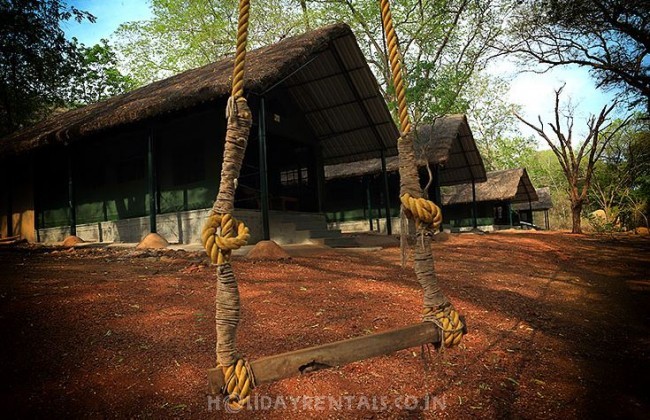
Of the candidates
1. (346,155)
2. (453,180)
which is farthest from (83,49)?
(453,180)

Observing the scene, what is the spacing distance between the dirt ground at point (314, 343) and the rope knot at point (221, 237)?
1.08 meters

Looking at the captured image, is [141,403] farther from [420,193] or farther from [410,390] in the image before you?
[420,193]

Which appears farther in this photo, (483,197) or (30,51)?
(483,197)

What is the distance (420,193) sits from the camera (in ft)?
5.86

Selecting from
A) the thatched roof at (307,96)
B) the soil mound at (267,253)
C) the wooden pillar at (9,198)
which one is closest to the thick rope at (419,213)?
the soil mound at (267,253)

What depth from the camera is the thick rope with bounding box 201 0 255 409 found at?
4.37 ft

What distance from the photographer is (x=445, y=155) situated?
1459cm

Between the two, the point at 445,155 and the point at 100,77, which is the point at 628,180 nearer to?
the point at 445,155

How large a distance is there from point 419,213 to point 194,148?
401 inches

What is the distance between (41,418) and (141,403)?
21.2 inches

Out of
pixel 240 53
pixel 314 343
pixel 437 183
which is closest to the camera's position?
pixel 240 53

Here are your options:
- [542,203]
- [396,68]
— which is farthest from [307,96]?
[542,203]

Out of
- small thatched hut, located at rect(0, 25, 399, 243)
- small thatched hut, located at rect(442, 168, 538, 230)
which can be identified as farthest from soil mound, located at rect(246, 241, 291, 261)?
small thatched hut, located at rect(442, 168, 538, 230)

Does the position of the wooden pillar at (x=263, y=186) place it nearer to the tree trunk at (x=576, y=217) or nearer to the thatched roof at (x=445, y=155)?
the thatched roof at (x=445, y=155)
